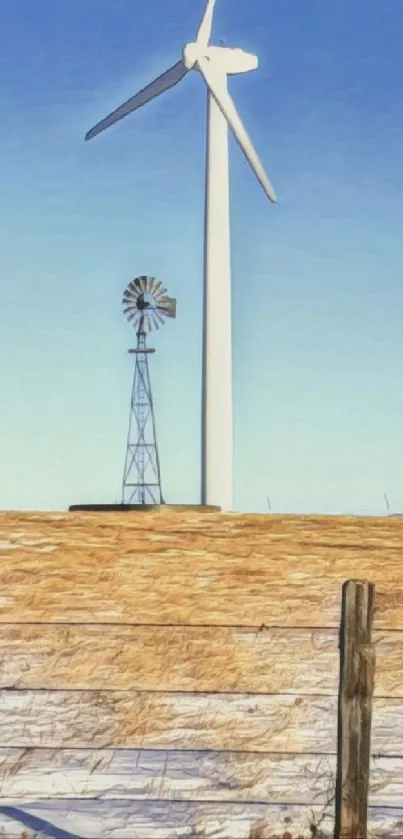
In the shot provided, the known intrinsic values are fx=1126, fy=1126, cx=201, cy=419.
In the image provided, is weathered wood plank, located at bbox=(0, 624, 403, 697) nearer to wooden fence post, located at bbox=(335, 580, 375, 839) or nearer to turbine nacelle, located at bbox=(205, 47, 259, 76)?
wooden fence post, located at bbox=(335, 580, 375, 839)

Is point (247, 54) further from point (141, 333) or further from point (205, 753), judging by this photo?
point (205, 753)

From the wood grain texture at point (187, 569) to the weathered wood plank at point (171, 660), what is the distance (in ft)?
0.35

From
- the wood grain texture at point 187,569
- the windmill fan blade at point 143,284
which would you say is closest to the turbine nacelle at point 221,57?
the windmill fan blade at point 143,284

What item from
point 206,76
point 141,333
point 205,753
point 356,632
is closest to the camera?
point 356,632

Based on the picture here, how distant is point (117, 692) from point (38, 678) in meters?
0.57

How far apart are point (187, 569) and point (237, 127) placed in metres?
11.0

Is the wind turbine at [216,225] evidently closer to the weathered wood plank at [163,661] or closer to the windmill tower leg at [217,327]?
the windmill tower leg at [217,327]

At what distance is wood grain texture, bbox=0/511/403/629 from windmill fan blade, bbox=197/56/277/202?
419 inches

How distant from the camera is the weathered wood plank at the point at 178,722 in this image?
7.91m

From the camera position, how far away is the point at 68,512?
8336 mm

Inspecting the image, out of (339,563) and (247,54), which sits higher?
(247,54)

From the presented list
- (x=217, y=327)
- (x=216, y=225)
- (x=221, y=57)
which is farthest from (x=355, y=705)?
(x=221, y=57)

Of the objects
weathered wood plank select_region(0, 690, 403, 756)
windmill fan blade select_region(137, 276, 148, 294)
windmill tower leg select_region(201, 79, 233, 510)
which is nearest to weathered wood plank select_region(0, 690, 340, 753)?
weathered wood plank select_region(0, 690, 403, 756)

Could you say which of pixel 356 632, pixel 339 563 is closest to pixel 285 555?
pixel 339 563
